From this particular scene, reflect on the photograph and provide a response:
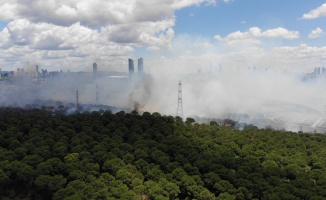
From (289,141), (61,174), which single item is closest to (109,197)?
(61,174)

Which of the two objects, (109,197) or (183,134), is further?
(183,134)

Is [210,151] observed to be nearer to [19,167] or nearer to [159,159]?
[159,159]

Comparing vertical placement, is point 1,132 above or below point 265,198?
above

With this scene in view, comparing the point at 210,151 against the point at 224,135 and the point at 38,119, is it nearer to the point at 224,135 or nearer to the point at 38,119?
the point at 224,135

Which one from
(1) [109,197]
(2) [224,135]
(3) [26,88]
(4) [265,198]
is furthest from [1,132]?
(3) [26,88]

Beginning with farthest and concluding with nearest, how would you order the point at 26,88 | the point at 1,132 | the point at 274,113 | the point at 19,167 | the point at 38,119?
the point at 26,88 < the point at 274,113 < the point at 38,119 < the point at 1,132 < the point at 19,167

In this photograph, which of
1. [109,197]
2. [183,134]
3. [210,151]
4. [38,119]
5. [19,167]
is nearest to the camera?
[109,197]
